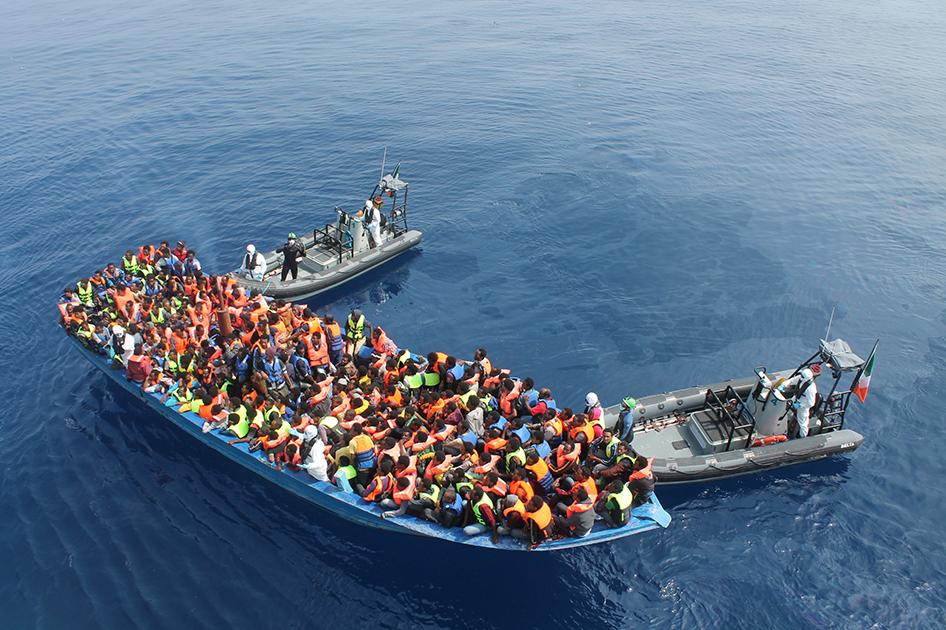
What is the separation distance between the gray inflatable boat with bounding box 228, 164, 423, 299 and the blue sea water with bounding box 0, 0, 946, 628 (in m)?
1.24

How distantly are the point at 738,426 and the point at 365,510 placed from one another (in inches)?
513

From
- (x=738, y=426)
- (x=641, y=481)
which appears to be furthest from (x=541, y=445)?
(x=738, y=426)

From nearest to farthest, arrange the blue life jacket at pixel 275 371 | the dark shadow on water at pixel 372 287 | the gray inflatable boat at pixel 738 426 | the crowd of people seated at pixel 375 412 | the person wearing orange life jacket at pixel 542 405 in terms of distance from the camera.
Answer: the crowd of people seated at pixel 375 412
the person wearing orange life jacket at pixel 542 405
the gray inflatable boat at pixel 738 426
the blue life jacket at pixel 275 371
the dark shadow on water at pixel 372 287

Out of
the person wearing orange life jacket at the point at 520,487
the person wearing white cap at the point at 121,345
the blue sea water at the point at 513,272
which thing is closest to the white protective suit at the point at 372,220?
the blue sea water at the point at 513,272

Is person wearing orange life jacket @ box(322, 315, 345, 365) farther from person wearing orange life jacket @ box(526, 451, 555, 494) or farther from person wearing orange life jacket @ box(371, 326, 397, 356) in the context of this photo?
person wearing orange life jacket @ box(526, 451, 555, 494)

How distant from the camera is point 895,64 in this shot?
237ft

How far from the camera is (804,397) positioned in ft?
67.3

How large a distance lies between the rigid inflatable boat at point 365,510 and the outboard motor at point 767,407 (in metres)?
6.36

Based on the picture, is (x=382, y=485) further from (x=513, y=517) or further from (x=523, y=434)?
(x=523, y=434)

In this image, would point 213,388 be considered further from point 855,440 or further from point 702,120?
point 702,120

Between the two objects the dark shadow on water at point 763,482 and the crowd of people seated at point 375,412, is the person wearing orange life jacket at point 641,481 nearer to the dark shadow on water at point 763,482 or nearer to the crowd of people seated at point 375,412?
the crowd of people seated at point 375,412

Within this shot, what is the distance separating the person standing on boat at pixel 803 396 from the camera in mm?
20281

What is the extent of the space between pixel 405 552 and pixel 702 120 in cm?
4898

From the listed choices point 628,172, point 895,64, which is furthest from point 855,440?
point 895,64
